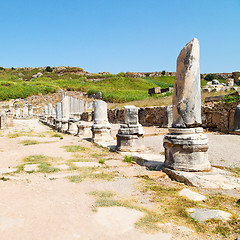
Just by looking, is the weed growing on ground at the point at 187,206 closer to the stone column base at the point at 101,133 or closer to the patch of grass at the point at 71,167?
the patch of grass at the point at 71,167

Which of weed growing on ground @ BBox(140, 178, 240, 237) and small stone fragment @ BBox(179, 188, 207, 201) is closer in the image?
weed growing on ground @ BBox(140, 178, 240, 237)

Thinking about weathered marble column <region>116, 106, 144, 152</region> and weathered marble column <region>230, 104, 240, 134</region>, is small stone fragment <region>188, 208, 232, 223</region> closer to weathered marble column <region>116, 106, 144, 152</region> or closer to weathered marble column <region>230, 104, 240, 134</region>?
weathered marble column <region>116, 106, 144, 152</region>

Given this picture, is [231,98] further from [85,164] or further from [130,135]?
[85,164]

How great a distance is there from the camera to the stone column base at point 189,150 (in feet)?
13.4

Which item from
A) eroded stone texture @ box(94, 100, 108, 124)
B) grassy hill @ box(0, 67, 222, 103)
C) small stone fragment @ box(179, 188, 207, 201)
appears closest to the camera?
small stone fragment @ box(179, 188, 207, 201)

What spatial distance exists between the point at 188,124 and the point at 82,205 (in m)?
2.47

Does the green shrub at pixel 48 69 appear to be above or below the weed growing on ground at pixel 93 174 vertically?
above

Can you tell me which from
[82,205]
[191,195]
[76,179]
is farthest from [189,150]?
[82,205]

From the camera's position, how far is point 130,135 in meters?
6.66

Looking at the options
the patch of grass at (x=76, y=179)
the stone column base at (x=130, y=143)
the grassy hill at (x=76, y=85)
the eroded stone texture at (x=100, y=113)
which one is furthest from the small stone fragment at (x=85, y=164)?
the grassy hill at (x=76, y=85)

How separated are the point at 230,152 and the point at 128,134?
2.91m

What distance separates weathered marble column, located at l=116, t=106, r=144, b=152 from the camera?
6.67m

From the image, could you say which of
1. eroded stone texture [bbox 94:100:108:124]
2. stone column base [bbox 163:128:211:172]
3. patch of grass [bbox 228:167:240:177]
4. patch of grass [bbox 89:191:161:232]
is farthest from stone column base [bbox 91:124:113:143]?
patch of grass [bbox 89:191:161:232]

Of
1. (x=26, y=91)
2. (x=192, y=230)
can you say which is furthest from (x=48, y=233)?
(x=26, y=91)
